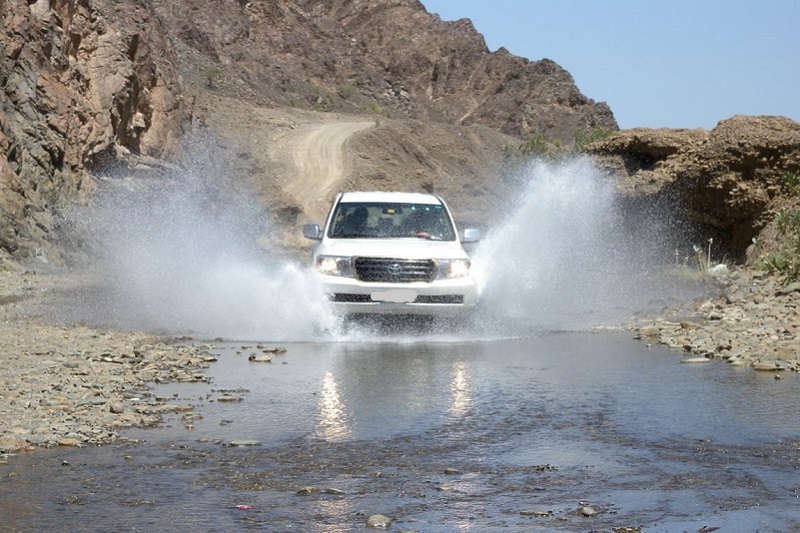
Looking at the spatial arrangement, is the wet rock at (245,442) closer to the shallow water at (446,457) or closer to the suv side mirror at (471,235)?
the shallow water at (446,457)

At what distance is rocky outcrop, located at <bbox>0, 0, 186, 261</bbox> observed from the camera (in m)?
26.8

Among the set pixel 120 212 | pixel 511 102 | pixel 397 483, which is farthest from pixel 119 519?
pixel 511 102

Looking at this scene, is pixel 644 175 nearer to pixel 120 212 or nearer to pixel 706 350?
pixel 706 350

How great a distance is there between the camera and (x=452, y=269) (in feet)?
47.3

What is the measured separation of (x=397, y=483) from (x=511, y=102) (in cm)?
10824

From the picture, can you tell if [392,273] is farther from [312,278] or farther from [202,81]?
[202,81]

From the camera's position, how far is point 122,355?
12.0m

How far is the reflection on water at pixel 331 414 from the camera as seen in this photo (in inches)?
326

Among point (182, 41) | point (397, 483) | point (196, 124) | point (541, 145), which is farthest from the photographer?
point (182, 41)

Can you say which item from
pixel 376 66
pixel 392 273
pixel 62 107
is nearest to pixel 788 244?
pixel 392 273

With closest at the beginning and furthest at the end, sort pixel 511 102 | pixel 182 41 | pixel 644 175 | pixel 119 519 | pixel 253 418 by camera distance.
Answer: pixel 119 519
pixel 253 418
pixel 644 175
pixel 182 41
pixel 511 102

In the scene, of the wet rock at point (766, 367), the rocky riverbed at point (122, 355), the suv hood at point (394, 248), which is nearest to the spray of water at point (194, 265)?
the suv hood at point (394, 248)

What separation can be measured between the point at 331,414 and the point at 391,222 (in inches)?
260

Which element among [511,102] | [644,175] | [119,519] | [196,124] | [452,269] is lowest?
[119,519]
